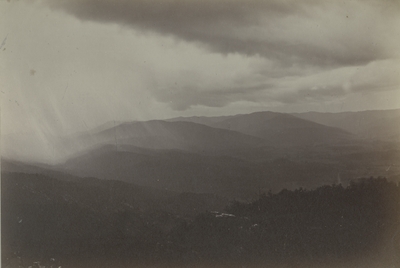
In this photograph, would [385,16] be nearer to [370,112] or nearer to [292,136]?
[370,112]

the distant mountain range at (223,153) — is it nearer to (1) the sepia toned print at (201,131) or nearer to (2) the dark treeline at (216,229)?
(1) the sepia toned print at (201,131)

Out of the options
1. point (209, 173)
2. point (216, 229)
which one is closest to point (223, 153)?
point (209, 173)

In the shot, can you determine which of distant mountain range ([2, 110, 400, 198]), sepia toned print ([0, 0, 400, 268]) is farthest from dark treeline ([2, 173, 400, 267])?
distant mountain range ([2, 110, 400, 198])

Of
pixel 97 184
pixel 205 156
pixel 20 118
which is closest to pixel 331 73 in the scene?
pixel 205 156

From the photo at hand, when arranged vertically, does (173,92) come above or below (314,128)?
above

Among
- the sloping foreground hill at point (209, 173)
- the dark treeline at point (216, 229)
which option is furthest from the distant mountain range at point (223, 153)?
the dark treeline at point (216, 229)

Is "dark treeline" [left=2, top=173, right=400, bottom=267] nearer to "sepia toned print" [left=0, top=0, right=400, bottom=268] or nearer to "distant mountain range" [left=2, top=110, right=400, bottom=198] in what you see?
"sepia toned print" [left=0, top=0, right=400, bottom=268]

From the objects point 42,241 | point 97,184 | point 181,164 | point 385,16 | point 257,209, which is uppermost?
point 385,16

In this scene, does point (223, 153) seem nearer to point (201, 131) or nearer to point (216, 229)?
point (201, 131)

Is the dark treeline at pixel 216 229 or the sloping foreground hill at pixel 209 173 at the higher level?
the sloping foreground hill at pixel 209 173
